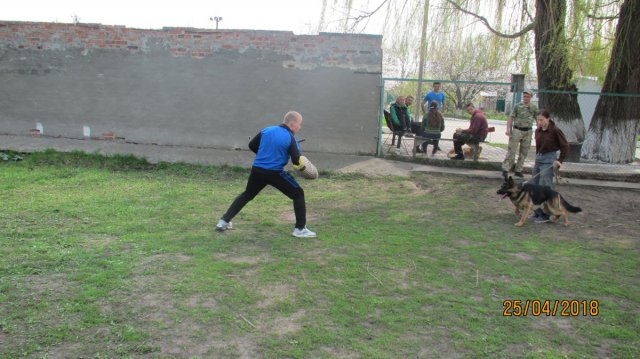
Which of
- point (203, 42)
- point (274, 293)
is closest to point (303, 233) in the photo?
point (274, 293)

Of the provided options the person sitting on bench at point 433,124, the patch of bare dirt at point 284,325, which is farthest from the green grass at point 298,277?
the person sitting on bench at point 433,124

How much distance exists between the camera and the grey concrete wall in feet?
39.0

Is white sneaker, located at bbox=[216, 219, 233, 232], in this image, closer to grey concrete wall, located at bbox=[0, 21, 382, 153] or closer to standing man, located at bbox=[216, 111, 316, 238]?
standing man, located at bbox=[216, 111, 316, 238]

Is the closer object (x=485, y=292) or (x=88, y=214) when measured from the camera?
(x=485, y=292)

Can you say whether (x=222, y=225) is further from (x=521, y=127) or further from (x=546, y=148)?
(x=521, y=127)

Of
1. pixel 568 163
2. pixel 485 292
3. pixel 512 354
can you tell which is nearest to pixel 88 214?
pixel 485 292

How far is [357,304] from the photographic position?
14.4 feet

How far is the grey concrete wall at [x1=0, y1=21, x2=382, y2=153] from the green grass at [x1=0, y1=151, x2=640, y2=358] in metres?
3.86

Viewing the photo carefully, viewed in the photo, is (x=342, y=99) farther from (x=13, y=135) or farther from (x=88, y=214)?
(x=13, y=135)

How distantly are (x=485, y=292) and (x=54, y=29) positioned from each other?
11.8 meters

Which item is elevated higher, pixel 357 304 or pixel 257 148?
pixel 257 148

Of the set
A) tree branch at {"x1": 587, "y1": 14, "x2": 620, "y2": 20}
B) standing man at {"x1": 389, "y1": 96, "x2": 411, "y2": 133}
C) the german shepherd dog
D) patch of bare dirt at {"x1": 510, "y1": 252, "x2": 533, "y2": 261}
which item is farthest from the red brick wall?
patch of bare dirt at {"x1": 510, "y1": 252, "x2": 533, "y2": 261}

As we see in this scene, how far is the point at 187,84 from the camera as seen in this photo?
12297 millimetres

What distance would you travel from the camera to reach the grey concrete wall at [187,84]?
11.9 metres
